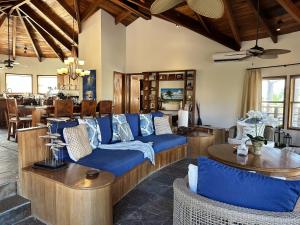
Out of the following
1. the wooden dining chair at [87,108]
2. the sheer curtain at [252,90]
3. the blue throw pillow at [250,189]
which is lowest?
the blue throw pillow at [250,189]

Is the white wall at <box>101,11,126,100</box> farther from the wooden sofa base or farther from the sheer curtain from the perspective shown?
the wooden sofa base

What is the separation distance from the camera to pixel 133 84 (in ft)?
29.7

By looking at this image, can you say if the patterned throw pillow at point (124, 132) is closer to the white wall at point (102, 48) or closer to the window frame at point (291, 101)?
the white wall at point (102, 48)

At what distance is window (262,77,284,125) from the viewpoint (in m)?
6.01

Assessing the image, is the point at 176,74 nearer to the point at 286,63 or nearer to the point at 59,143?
the point at 286,63

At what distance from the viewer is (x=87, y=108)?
5414 millimetres

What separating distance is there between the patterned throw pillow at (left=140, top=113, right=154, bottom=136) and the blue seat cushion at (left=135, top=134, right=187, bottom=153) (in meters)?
0.13

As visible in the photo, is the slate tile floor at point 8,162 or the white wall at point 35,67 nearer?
the slate tile floor at point 8,162

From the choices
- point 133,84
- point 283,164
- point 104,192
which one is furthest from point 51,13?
point 283,164

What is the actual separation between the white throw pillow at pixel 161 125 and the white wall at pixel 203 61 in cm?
271

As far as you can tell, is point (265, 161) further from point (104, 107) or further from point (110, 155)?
point (104, 107)

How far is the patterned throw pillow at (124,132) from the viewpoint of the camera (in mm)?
3928

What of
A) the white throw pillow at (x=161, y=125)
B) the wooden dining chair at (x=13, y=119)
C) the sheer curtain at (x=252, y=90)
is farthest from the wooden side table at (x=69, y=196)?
the sheer curtain at (x=252, y=90)

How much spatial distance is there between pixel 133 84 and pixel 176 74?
209 cm
